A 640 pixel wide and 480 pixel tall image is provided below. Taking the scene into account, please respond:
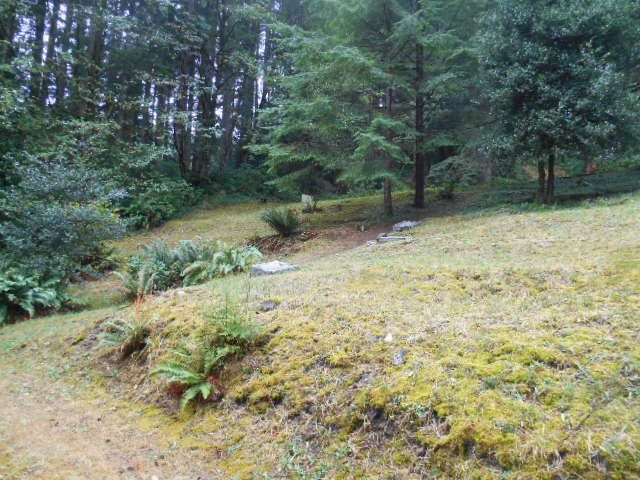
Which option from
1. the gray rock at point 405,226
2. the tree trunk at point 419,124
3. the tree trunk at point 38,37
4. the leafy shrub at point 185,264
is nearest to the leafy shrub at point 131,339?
the leafy shrub at point 185,264

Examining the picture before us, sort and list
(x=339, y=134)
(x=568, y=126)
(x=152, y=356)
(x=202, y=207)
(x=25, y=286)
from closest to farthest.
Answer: (x=152, y=356)
(x=25, y=286)
(x=568, y=126)
(x=339, y=134)
(x=202, y=207)

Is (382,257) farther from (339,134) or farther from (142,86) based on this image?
(142,86)

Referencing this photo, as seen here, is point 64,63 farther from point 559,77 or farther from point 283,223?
point 559,77

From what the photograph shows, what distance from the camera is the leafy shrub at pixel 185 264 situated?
26.5ft

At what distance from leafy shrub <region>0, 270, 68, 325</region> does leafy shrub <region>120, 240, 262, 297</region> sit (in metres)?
1.45

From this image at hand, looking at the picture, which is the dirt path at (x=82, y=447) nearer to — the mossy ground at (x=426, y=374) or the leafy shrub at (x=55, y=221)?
the mossy ground at (x=426, y=374)

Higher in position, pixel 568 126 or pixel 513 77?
pixel 513 77

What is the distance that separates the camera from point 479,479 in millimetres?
2189

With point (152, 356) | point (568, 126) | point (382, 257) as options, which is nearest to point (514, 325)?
point (152, 356)

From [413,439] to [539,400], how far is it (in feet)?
2.42

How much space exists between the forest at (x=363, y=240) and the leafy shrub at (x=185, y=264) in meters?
0.05

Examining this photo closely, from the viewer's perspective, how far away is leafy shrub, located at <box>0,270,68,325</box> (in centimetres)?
779

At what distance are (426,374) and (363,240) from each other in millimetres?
8167

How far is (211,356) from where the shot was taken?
3.76m
